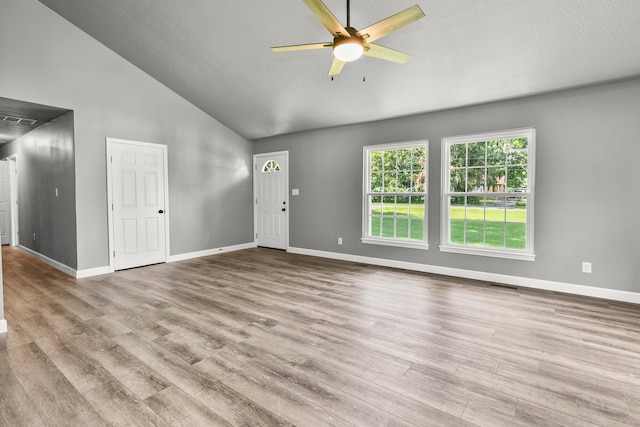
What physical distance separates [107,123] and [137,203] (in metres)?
1.35

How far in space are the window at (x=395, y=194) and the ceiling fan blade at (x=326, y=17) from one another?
120 inches

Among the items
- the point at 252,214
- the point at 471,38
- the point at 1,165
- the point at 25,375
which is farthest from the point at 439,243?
the point at 1,165

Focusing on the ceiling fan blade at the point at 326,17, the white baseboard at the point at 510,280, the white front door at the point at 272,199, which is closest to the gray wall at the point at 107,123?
the white front door at the point at 272,199

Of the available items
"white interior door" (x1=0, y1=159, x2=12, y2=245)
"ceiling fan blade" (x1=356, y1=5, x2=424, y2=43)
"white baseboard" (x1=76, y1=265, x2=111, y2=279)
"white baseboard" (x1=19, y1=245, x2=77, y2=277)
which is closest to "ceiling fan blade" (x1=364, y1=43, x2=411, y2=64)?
"ceiling fan blade" (x1=356, y1=5, x2=424, y2=43)

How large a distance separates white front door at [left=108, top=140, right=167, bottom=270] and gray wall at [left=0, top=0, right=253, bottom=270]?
0.52ft

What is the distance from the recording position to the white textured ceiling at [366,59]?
303 centimetres

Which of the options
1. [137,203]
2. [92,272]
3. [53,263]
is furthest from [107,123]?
[53,263]

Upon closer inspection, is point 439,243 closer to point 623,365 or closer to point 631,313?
point 631,313

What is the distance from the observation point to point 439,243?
16.1ft

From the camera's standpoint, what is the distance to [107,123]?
504cm

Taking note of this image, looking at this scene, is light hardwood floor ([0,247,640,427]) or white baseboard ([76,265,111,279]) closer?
light hardwood floor ([0,247,640,427])

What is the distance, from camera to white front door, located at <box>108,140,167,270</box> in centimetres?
519

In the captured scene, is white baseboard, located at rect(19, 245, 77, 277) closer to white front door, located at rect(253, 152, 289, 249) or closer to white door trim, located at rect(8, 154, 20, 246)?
white door trim, located at rect(8, 154, 20, 246)

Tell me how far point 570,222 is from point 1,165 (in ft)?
37.7
